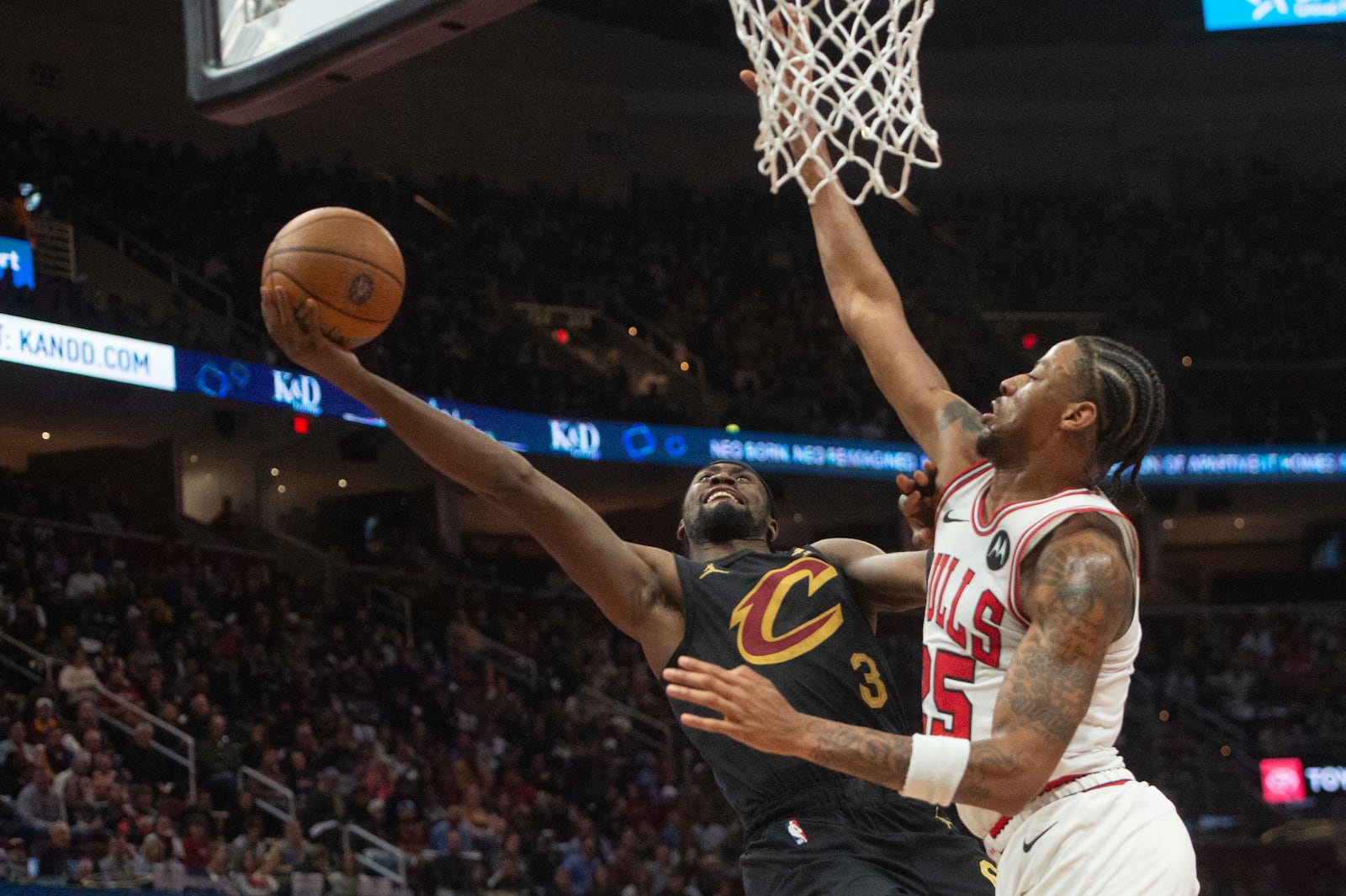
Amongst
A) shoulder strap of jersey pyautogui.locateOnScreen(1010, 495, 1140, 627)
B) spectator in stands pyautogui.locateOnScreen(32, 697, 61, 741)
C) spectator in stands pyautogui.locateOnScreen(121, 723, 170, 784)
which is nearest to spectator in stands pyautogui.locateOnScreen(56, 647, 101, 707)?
spectator in stands pyautogui.locateOnScreen(32, 697, 61, 741)

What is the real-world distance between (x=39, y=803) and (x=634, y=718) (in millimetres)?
7401

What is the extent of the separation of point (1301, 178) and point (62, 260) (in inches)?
740

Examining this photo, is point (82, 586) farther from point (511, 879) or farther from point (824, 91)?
point (824, 91)

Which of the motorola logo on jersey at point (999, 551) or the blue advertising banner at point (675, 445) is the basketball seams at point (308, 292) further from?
the blue advertising banner at point (675, 445)

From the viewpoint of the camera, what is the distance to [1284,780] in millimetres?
16812

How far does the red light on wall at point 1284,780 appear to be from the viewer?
16.7m

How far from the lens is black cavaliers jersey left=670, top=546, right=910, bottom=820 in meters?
3.59

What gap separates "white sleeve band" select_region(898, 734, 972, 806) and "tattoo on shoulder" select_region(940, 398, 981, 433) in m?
0.94

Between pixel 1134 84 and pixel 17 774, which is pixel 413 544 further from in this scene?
pixel 1134 84

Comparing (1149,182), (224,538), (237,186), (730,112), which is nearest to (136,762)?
(224,538)

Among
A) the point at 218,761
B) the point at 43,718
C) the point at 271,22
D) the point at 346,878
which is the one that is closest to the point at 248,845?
the point at 346,878

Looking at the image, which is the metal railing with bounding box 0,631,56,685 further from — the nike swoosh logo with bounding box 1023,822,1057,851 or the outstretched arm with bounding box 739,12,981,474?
the nike swoosh logo with bounding box 1023,822,1057,851

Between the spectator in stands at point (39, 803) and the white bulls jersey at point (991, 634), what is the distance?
295 inches

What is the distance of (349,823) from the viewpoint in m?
10.6
